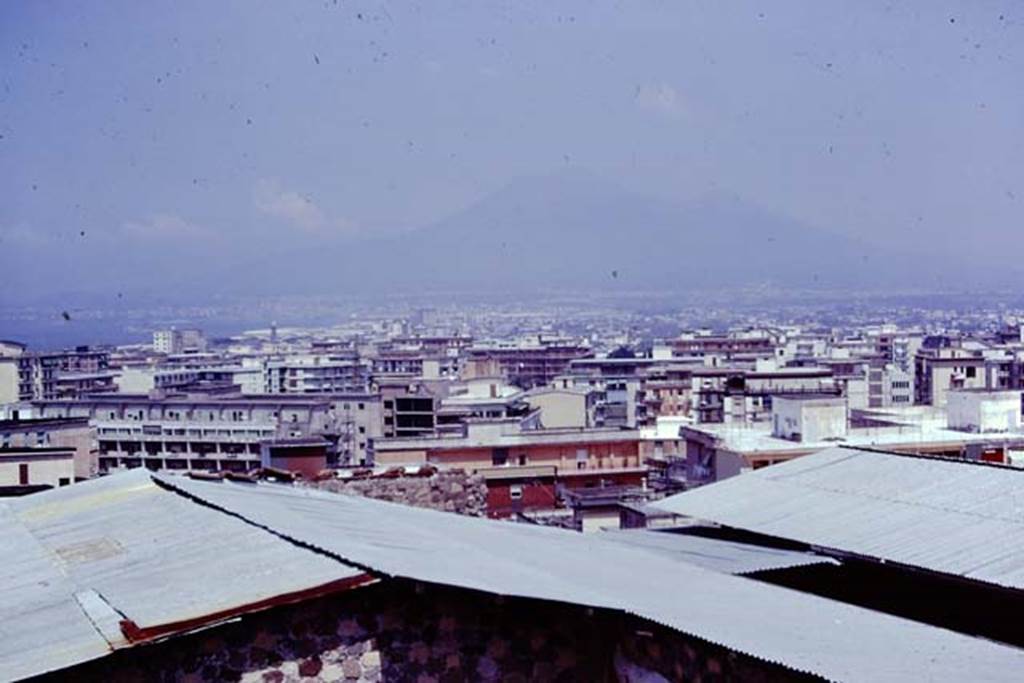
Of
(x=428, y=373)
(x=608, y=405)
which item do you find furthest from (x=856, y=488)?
(x=428, y=373)

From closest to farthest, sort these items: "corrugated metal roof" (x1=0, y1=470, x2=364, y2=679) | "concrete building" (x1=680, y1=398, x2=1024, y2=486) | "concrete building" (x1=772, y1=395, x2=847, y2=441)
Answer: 1. "corrugated metal roof" (x1=0, y1=470, x2=364, y2=679)
2. "concrete building" (x1=680, y1=398, x2=1024, y2=486)
3. "concrete building" (x1=772, y1=395, x2=847, y2=441)

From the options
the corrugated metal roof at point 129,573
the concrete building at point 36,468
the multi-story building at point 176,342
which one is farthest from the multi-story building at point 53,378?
the corrugated metal roof at point 129,573

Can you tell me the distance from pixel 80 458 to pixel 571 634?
26.4 meters

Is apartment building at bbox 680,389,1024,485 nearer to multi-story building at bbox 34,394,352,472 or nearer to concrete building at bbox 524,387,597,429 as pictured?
concrete building at bbox 524,387,597,429

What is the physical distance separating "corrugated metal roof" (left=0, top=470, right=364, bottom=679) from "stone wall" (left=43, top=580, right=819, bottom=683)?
0.44 feet

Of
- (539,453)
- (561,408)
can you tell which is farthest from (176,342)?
(539,453)

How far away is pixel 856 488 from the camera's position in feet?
36.4

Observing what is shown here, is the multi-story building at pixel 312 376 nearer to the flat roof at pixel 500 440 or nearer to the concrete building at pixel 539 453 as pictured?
the flat roof at pixel 500 440

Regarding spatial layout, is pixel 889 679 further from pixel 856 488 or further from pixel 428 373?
pixel 428 373

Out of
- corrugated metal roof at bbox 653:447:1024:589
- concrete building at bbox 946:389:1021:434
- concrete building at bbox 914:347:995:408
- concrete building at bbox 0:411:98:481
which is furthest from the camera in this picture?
concrete building at bbox 914:347:995:408

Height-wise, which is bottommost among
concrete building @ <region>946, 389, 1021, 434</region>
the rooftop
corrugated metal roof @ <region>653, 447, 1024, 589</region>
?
the rooftop

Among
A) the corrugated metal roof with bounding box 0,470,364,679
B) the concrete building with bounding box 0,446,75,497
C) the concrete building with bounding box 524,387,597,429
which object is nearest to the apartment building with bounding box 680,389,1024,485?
the concrete building with bounding box 524,387,597,429

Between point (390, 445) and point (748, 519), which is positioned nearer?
point (748, 519)

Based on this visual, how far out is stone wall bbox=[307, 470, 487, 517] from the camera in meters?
13.2
